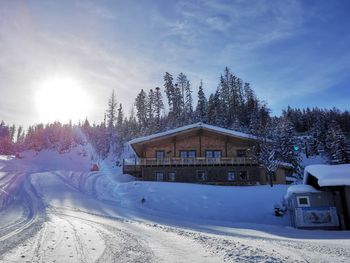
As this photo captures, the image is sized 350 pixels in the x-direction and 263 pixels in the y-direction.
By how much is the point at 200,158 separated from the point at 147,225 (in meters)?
19.9

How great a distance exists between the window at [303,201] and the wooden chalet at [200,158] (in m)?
13.5

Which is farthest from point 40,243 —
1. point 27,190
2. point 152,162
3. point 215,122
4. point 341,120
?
point 341,120

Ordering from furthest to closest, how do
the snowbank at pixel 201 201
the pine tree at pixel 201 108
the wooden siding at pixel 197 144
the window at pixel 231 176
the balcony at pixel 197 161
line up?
1. the pine tree at pixel 201 108
2. the wooden siding at pixel 197 144
3. the window at pixel 231 176
4. the balcony at pixel 197 161
5. the snowbank at pixel 201 201

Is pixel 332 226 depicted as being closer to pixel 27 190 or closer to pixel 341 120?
pixel 27 190

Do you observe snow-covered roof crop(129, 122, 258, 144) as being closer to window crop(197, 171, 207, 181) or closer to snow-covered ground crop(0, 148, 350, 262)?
window crop(197, 171, 207, 181)

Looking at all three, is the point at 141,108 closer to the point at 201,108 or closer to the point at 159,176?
the point at 201,108

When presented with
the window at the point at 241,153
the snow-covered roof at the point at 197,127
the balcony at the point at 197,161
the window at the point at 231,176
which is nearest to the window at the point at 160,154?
the balcony at the point at 197,161

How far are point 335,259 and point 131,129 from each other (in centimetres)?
7153

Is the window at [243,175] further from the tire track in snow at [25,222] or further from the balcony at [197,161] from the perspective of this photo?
the tire track in snow at [25,222]

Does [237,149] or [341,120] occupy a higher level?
[341,120]

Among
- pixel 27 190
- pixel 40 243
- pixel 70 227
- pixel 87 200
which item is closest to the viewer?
pixel 40 243

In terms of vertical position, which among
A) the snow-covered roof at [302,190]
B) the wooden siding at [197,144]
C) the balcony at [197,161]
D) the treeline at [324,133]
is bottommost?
the snow-covered roof at [302,190]

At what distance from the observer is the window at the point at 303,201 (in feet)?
63.3

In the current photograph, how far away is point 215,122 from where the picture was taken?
61.8 metres
